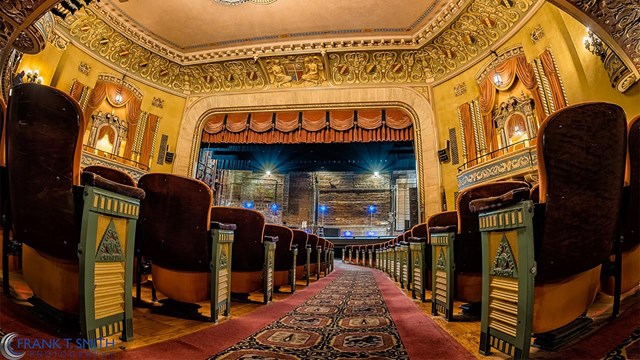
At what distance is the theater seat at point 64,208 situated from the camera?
1177mm

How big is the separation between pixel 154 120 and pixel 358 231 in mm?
10906

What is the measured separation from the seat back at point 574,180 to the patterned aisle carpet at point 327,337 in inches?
29.8

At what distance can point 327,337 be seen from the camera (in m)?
1.59

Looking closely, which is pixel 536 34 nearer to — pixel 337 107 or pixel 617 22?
pixel 617 22

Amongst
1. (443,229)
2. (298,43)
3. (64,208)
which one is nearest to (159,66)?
(298,43)

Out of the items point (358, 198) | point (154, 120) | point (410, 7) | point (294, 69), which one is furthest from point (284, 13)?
point (358, 198)

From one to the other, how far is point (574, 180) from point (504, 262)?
42 centimetres

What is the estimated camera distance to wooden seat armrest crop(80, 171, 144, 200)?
3.80 feet

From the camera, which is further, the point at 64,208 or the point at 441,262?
the point at 441,262

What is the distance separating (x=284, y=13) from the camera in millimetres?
7613

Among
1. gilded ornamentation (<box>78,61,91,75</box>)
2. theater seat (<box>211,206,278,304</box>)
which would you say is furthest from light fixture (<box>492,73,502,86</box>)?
gilded ornamentation (<box>78,61,91,75</box>)

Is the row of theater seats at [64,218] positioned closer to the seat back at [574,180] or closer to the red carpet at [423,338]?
the red carpet at [423,338]

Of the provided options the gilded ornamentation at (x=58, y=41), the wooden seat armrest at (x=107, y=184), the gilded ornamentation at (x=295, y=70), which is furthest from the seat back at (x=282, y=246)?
the gilded ornamentation at (x=58, y=41)

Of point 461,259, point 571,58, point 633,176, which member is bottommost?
point 461,259
